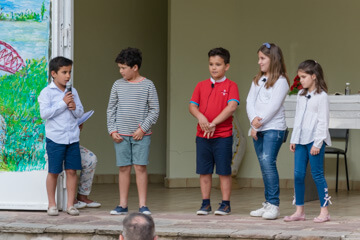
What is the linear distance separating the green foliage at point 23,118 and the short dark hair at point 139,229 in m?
3.54

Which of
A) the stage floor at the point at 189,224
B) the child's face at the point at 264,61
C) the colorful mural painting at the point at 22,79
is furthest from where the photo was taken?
the colorful mural painting at the point at 22,79

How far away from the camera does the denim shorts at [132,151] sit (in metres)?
5.96

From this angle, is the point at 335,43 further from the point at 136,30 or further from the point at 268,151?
the point at 268,151

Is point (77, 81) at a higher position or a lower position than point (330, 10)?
lower

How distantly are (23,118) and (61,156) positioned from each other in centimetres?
51

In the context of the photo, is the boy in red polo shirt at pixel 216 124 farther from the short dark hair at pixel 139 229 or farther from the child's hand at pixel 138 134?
the short dark hair at pixel 139 229

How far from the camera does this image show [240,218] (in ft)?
18.9

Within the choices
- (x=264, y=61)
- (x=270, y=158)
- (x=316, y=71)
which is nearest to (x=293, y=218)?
(x=270, y=158)

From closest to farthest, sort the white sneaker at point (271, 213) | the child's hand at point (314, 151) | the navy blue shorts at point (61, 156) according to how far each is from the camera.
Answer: the child's hand at point (314, 151) < the white sneaker at point (271, 213) < the navy blue shorts at point (61, 156)

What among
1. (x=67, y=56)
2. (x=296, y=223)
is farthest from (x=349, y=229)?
(x=67, y=56)

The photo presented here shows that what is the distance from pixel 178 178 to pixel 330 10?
2.54 metres

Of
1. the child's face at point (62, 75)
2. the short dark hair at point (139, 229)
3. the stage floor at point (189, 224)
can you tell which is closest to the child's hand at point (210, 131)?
the stage floor at point (189, 224)

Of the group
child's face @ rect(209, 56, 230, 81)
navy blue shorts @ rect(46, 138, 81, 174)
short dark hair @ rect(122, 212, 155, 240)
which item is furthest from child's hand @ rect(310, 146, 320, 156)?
short dark hair @ rect(122, 212, 155, 240)

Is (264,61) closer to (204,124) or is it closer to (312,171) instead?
(204,124)
